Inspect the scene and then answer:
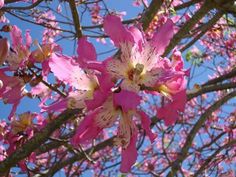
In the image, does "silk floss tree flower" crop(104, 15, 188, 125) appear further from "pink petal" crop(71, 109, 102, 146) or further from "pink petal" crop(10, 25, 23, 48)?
"pink petal" crop(10, 25, 23, 48)

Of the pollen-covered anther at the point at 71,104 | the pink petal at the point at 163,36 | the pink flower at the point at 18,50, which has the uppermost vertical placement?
the pink flower at the point at 18,50

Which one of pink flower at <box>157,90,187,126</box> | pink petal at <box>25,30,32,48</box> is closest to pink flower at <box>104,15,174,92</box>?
pink flower at <box>157,90,187,126</box>

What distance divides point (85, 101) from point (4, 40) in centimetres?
40

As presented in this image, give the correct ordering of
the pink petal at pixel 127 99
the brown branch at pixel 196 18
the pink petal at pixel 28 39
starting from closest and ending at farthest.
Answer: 1. the pink petal at pixel 127 99
2. the pink petal at pixel 28 39
3. the brown branch at pixel 196 18

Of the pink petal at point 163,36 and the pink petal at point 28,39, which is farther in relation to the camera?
the pink petal at point 28,39

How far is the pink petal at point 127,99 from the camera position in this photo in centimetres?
112

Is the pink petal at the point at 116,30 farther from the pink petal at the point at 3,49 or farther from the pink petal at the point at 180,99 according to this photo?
the pink petal at the point at 3,49

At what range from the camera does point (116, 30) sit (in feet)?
4.10

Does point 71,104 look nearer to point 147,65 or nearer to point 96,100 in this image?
point 96,100

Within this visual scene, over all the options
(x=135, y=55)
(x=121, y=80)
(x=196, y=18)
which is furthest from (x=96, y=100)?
(x=196, y=18)

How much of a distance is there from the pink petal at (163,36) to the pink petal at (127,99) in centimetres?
23

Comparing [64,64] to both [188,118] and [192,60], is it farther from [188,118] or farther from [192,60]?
[188,118]

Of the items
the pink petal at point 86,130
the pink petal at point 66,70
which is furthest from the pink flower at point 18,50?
the pink petal at point 86,130

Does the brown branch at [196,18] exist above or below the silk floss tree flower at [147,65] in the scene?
above
